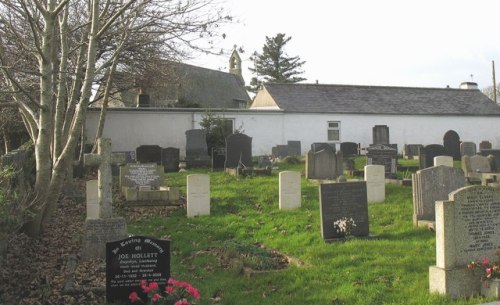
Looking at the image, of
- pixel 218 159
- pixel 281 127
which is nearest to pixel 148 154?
pixel 218 159

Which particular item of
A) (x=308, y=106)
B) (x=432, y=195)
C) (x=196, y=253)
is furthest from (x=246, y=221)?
(x=308, y=106)

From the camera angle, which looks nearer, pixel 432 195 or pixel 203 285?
pixel 203 285

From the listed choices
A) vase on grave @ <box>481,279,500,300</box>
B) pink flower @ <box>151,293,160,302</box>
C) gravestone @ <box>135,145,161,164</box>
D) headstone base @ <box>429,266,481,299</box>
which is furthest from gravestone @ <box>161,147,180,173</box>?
vase on grave @ <box>481,279,500,300</box>

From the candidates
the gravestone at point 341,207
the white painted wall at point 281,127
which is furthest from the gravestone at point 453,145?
the gravestone at point 341,207

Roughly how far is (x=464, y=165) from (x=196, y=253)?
10429 mm

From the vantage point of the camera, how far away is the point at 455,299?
249 inches

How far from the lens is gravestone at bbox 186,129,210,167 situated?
71.9 ft

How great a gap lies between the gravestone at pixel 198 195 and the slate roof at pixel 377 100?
20.3 metres

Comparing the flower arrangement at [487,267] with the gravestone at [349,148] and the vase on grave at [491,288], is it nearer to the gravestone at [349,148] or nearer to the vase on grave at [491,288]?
the vase on grave at [491,288]

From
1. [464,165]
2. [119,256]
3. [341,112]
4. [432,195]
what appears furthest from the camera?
[341,112]

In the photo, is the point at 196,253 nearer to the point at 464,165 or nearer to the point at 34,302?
the point at 34,302

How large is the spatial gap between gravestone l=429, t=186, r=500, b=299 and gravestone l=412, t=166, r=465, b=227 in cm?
343

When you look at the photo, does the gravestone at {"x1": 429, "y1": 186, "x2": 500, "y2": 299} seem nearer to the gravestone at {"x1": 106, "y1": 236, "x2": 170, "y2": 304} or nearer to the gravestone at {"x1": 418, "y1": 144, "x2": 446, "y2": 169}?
the gravestone at {"x1": 106, "y1": 236, "x2": 170, "y2": 304}

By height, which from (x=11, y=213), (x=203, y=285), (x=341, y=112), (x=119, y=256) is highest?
(x=341, y=112)
